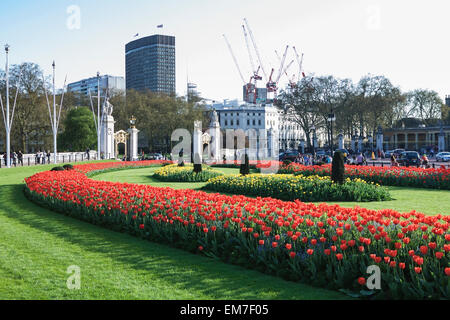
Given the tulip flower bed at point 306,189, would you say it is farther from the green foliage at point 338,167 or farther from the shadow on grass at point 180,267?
the shadow on grass at point 180,267

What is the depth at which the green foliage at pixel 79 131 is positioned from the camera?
5344 centimetres

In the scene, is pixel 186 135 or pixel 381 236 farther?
pixel 186 135

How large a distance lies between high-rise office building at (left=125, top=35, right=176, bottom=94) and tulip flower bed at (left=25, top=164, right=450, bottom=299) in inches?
6119

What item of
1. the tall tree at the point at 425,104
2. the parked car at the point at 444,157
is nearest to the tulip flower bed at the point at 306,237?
the parked car at the point at 444,157

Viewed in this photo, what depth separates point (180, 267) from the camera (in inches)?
246

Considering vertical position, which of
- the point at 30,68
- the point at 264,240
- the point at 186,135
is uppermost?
the point at 30,68

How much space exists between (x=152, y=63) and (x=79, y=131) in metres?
115

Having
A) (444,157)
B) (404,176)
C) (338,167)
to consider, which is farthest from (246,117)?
(338,167)

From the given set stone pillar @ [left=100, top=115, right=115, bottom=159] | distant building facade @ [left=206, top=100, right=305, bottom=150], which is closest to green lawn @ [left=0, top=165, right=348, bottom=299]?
stone pillar @ [left=100, top=115, right=115, bottom=159]

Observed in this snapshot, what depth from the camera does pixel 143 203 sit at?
9.04m
